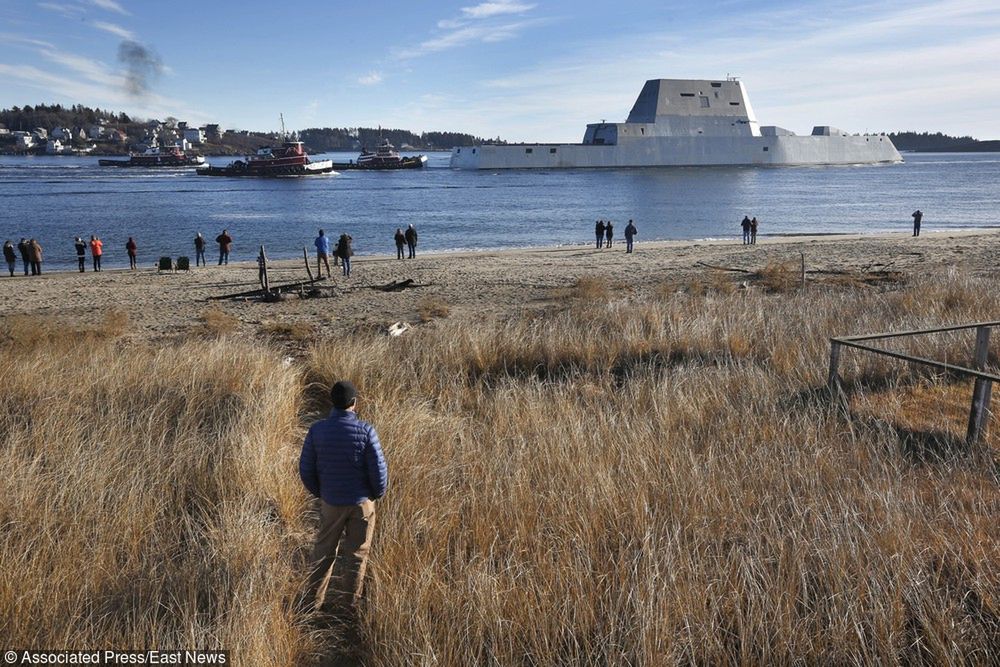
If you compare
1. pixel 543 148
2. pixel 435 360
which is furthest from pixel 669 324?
pixel 543 148

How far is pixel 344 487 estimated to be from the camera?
11.6ft

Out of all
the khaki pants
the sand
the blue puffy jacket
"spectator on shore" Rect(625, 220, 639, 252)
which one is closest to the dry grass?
the khaki pants

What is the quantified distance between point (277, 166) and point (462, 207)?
47.1m

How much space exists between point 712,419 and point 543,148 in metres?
97.9

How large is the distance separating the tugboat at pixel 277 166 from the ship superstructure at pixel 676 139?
2431 cm

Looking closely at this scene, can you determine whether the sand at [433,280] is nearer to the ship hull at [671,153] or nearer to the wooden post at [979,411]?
the wooden post at [979,411]

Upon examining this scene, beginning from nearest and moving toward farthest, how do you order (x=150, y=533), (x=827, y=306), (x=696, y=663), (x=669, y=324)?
(x=696, y=663) < (x=150, y=533) < (x=669, y=324) < (x=827, y=306)

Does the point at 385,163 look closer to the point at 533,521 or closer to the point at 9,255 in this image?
the point at 9,255

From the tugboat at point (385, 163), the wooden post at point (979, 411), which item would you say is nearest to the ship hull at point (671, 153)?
the tugboat at point (385, 163)

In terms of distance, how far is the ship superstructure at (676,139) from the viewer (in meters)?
92.1

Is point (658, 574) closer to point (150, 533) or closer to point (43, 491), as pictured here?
point (150, 533)

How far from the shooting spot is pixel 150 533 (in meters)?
3.89

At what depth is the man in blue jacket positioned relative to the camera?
11.5ft

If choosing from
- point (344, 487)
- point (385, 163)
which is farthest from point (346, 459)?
point (385, 163)
